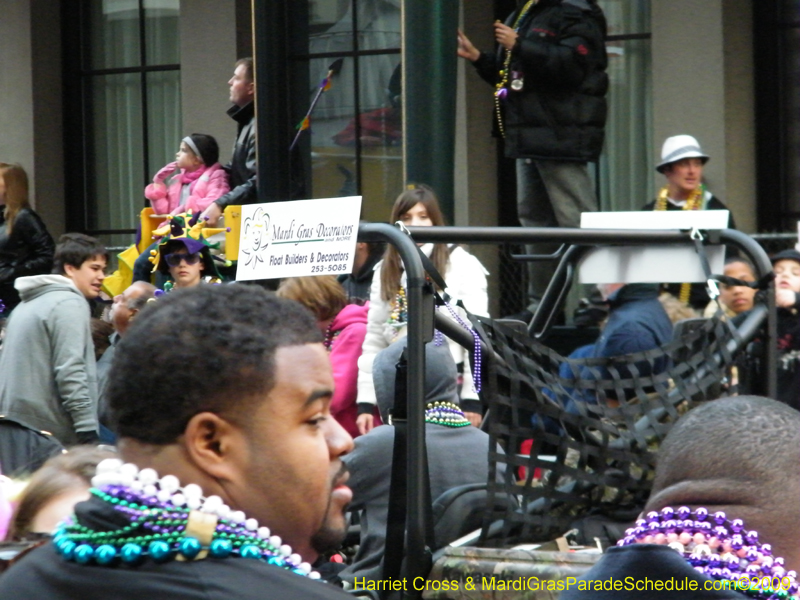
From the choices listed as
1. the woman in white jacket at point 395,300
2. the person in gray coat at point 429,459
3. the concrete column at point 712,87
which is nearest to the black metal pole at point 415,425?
the person in gray coat at point 429,459

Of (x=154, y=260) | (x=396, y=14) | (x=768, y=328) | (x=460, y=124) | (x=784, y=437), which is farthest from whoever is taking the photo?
(x=396, y=14)

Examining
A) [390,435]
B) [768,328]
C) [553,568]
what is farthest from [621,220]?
[553,568]

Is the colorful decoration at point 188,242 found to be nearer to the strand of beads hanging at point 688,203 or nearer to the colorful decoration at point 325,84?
the colorful decoration at point 325,84

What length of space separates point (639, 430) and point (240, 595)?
2.49 metres

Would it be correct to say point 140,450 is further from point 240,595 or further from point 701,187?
point 701,187

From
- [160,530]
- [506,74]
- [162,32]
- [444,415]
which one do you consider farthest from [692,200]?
[160,530]

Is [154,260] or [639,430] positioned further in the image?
[154,260]

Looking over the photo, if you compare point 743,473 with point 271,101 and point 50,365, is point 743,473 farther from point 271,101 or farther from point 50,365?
point 271,101

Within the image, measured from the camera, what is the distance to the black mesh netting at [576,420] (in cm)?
357

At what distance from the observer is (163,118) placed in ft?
38.6

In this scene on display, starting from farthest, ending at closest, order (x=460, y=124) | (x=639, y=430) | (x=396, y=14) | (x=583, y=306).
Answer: (x=396, y=14), (x=460, y=124), (x=583, y=306), (x=639, y=430)

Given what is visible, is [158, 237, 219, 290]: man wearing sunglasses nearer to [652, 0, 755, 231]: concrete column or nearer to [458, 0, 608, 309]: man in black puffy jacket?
[458, 0, 608, 309]: man in black puffy jacket

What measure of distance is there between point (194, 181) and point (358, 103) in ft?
4.75

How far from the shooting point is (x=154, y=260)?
7.34m
